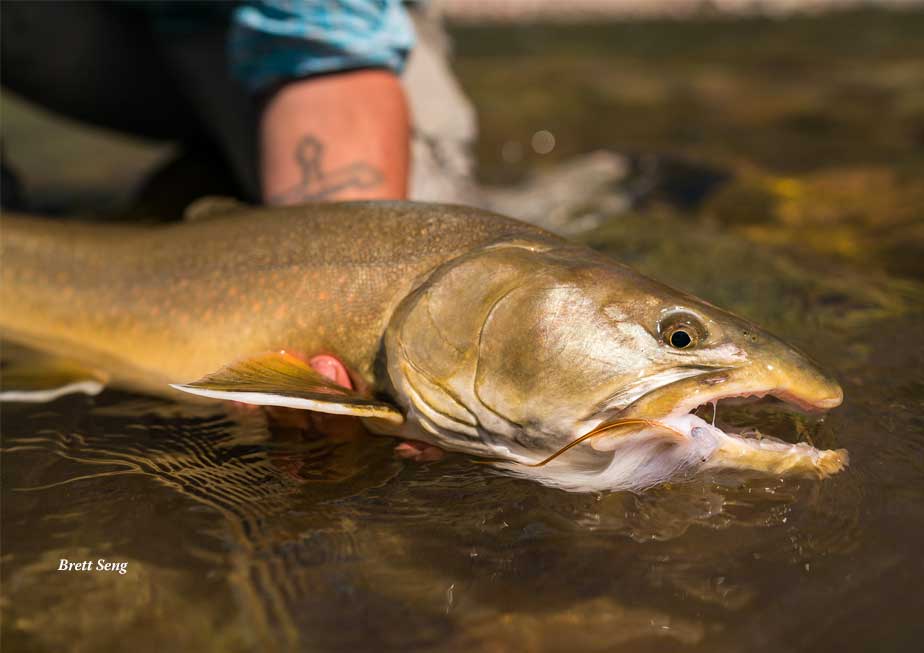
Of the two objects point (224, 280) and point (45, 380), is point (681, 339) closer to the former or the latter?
point (224, 280)

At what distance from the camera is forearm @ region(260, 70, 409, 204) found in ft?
11.5

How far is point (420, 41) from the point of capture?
5066mm

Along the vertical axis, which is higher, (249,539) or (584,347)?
(584,347)

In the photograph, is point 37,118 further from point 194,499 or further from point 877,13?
point 877,13

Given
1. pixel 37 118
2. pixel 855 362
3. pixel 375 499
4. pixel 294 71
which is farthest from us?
pixel 37 118

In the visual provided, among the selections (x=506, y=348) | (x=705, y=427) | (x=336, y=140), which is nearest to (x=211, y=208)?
(x=336, y=140)

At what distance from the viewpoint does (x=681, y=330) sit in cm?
214

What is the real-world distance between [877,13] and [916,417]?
1890cm

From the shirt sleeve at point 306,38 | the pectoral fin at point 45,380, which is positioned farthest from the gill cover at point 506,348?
the shirt sleeve at point 306,38

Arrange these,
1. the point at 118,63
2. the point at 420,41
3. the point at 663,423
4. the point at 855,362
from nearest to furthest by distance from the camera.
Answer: the point at 663,423, the point at 855,362, the point at 118,63, the point at 420,41

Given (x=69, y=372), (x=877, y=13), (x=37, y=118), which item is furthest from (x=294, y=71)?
(x=877, y=13)

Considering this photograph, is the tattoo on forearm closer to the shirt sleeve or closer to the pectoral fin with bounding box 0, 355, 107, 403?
the shirt sleeve

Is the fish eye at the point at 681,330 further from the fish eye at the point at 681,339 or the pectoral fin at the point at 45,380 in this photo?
the pectoral fin at the point at 45,380

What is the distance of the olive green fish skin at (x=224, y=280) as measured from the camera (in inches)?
103
